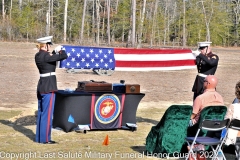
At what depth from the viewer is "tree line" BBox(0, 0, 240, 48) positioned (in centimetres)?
6806

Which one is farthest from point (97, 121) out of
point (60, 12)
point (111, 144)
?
point (60, 12)

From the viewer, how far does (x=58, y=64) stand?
1018cm

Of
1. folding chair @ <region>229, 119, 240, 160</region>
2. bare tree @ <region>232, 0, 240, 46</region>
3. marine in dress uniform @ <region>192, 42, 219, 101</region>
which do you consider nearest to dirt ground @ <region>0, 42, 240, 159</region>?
marine in dress uniform @ <region>192, 42, 219, 101</region>

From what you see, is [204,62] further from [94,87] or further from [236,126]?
[236,126]

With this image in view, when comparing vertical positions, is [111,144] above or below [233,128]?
below

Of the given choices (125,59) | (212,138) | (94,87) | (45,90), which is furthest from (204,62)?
(45,90)

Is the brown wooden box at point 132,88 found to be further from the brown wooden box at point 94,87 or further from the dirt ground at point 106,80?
the dirt ground at point 106,80

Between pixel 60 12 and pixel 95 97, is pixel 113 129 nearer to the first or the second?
pixel 95 97

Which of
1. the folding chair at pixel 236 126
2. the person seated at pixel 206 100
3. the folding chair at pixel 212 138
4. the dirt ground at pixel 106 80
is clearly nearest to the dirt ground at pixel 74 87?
the dirt ground at pixel 106 80

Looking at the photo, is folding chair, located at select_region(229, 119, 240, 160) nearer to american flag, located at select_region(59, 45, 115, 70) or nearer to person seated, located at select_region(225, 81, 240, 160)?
person seated, located at select_region(225, 81, 240, 160)

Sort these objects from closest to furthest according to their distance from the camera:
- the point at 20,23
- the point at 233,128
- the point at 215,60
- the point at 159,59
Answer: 1. the point at 233,128
2. the point at 215,60
3. the point at 159,59
4. the point at 20,23

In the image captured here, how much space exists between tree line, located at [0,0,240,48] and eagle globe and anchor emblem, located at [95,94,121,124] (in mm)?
53974

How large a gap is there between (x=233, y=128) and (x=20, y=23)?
59.7 meters

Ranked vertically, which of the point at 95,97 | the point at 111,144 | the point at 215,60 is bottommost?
the point at 111,144
